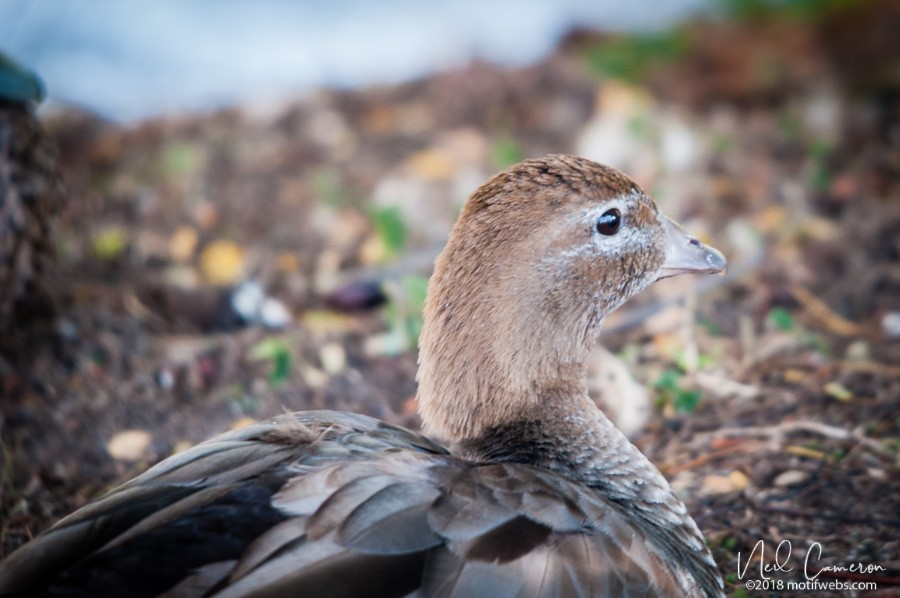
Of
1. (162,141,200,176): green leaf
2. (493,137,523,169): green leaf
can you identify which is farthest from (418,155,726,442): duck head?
(162,141,200,176): green leaf

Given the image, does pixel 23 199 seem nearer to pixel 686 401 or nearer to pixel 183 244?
pixel 183 244

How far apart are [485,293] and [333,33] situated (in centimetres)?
486

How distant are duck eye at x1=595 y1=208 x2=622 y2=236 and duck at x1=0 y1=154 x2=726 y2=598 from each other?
19 millimetres

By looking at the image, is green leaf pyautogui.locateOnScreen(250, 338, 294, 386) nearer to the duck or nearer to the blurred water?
the duck

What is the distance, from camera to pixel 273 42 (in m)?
7.20

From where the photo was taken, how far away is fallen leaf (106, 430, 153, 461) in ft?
13.1

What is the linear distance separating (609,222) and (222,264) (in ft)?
A: 9.99

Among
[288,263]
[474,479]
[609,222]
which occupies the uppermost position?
[609,222]

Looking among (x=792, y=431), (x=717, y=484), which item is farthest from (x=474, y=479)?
(x=792, y=431)

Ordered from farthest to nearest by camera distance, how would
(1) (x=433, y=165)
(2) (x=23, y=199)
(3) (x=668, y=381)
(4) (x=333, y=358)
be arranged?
1. (1) (x=433, y=165)
2. (4) (x=333, y=358)
3. (2) (x=23, y=199)
4. (3) (x=668, y=381)

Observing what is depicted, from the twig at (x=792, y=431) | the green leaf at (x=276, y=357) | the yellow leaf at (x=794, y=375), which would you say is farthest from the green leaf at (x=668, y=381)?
the green leaf at (x=276, y=357)

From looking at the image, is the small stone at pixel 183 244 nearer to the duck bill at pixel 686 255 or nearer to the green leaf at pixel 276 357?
the green leaf at pixel 276 357

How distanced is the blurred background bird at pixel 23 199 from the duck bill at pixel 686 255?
2738 mm

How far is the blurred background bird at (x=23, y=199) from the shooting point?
4.24 meters
